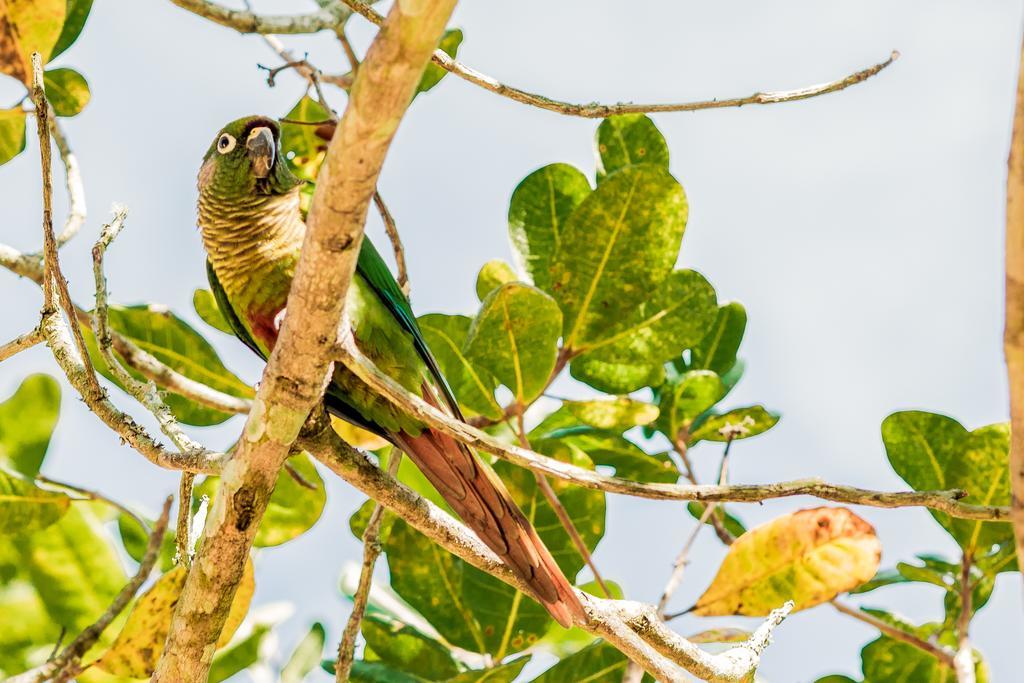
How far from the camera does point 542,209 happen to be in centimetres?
266

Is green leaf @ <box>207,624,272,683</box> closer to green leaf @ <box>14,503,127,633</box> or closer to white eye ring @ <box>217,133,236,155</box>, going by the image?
green leaf @ <box>14,503,127,633</box>

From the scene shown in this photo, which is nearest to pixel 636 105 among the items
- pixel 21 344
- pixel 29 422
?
pixel 21 344

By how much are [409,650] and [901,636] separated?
4.01ft

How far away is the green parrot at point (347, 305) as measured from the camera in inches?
84.0

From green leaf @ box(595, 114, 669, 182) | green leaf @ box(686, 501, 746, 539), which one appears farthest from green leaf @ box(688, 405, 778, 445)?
green leaf @ box(595, 114, 669, 182)

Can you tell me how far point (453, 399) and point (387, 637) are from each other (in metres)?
0.70

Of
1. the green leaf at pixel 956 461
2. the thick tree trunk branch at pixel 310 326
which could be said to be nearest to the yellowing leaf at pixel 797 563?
the green leaf at pixel 956 461

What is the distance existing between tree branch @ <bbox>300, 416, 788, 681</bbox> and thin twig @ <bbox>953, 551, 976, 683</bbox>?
49cm

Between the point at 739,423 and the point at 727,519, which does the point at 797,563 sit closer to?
the point at 739,423

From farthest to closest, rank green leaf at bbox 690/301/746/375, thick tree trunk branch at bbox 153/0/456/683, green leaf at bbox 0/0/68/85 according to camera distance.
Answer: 1. green leaf at bbox 690/301/746/375
2. green leaf at bbox 0/0/68/85
3. thick tree trunk branch at bbox 153/0/456/683

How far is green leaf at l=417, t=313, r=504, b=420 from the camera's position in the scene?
2.49 meters

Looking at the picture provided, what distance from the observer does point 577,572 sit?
2.46m

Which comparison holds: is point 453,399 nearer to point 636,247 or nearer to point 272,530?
point 636,247

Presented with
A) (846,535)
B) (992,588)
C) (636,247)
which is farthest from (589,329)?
(992,588)
